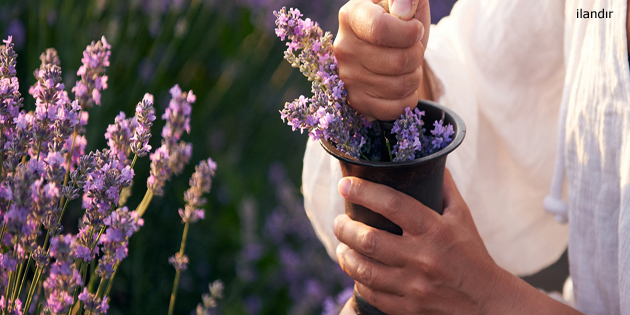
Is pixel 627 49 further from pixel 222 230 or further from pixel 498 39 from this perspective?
pixel 222 230

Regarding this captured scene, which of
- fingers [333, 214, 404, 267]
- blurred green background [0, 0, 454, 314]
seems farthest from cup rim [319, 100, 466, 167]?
blurred green background [0, 0, 454, 314]

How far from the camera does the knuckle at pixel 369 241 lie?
0.53 metres

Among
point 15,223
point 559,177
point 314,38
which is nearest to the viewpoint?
point 15,223

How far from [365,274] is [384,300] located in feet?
0.15

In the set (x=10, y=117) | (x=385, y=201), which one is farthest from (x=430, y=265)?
(x=10, y=117)

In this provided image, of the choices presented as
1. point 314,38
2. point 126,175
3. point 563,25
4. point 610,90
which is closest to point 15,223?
point 126,175

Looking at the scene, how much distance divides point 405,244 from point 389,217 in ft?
0.16

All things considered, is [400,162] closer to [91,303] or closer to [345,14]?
[345,14]

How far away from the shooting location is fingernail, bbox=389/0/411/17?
0.44 meters

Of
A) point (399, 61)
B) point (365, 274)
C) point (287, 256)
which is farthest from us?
point (287, 256)

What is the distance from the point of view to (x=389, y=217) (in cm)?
51

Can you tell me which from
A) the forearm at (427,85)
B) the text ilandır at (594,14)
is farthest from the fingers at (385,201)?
the text ilandır at (594,14)

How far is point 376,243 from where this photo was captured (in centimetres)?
53

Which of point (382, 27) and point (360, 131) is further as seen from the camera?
point (360, 131)
